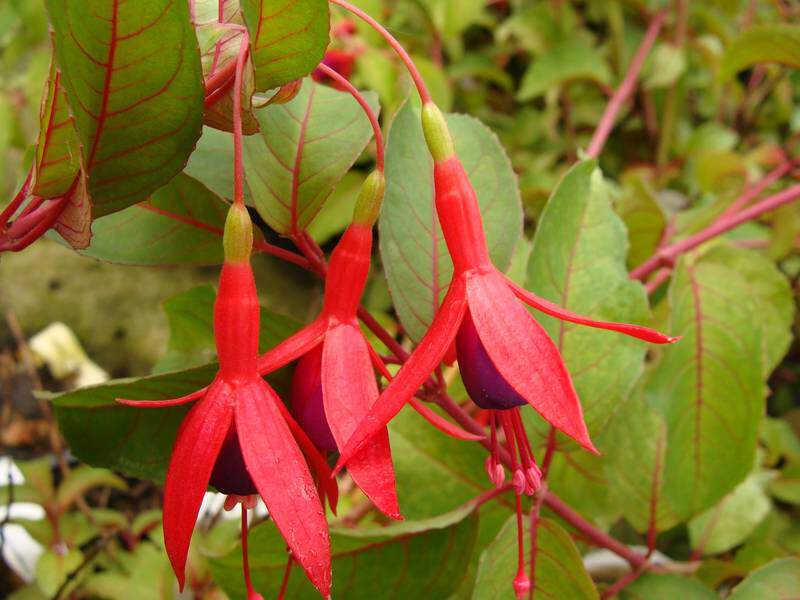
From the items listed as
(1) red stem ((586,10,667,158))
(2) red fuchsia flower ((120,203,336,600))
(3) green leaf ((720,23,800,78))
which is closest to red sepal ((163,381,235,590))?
(2) red fuchsia flower ((120,203,336,600))

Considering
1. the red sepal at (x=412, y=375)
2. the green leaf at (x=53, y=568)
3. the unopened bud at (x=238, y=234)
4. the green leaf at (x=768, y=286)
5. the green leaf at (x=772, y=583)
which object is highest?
the unopened bud at (x=238, y=234)

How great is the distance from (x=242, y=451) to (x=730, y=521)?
0.56 m

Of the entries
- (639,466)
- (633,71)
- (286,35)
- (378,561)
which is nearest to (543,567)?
(378,561)

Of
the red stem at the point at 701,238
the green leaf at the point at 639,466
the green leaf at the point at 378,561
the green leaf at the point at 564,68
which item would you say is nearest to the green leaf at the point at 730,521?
the green leaf at the point at 639,466

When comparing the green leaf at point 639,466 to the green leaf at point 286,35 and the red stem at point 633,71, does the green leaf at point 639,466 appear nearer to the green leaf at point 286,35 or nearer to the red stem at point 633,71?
the green leaf at point 286,35

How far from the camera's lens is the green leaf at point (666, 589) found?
1.70 ft

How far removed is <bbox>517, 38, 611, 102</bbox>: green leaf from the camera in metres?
1.22

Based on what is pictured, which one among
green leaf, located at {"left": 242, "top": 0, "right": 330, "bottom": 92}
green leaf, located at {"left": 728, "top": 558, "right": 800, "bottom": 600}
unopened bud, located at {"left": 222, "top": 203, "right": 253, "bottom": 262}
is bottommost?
green leaf, located at {"left": 728, "top": 558, "right": 800, "bottom": 600}

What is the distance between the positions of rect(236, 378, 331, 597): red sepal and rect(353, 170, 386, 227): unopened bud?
0.10m

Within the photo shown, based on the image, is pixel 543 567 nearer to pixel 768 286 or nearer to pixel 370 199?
pixel 370 199

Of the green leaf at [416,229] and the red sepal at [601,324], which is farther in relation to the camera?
the green leaf at [416,229]

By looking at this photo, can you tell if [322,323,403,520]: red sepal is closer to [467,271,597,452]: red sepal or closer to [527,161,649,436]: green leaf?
[467,271,597,452]: red sepal

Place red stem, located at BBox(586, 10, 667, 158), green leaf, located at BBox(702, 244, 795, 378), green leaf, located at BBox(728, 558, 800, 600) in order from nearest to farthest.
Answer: green leaf, located at BBox(728, 558, 800, 600)
green leaf, located at BBox(702, 244, 795, 378)
red stem, located at BBox(586, 10, 667, 158)

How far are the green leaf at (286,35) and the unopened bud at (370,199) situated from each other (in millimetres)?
56
